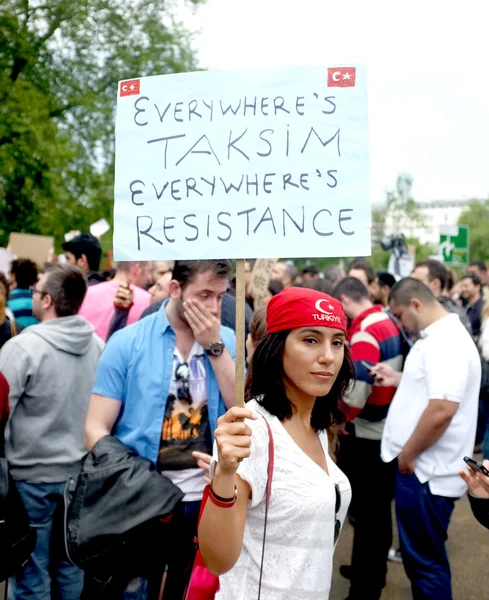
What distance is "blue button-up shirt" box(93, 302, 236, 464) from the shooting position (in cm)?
263

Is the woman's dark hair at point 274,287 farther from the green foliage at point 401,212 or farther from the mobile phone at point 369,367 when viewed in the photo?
the green foliage at point 401,212

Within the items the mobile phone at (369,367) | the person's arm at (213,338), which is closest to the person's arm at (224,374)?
the person's arm at (213,338)

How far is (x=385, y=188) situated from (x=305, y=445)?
254 ft

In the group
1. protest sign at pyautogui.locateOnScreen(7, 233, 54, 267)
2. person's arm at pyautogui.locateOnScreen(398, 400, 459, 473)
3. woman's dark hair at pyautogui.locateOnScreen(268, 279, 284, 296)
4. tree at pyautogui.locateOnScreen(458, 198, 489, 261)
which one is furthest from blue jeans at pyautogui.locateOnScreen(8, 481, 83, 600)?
tree at pyautogui.locateOnScreen(458, 198, 489, 261)

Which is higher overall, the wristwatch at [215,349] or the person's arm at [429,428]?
the wristwatch at [215,349]

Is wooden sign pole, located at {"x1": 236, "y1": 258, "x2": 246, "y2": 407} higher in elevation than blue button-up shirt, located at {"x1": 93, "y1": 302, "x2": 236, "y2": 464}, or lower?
higher

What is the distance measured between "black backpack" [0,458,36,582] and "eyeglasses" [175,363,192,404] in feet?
2.94

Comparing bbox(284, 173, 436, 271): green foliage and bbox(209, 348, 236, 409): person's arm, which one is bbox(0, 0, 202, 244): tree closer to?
bbox(209, 348, 236, 409): person's arm

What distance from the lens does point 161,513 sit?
2.47m

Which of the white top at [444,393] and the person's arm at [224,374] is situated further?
the white top at [444,393]

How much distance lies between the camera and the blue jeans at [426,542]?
3.41 meters

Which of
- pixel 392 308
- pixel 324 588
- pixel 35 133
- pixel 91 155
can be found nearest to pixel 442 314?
pixel 392 308

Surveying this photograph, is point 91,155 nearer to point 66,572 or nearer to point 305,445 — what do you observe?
point 66,572

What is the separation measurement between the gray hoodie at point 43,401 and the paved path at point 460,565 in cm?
207
